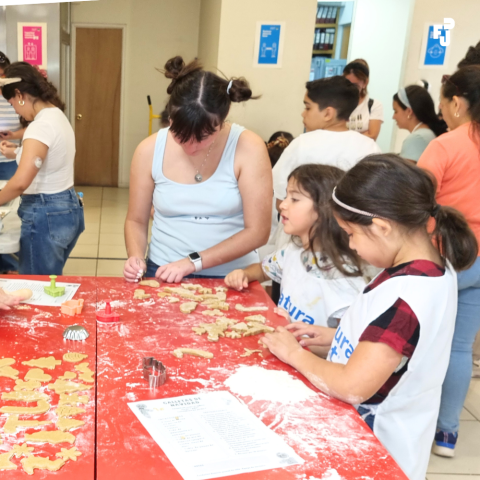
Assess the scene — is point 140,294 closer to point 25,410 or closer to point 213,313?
point 213,313

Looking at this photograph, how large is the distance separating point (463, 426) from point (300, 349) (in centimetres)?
162

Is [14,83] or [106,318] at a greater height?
[14,83]

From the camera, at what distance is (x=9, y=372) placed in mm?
1199

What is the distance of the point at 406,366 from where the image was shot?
1241 mm

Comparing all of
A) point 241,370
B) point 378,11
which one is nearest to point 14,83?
point 241,370

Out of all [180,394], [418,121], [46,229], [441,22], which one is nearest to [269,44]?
[441,22]

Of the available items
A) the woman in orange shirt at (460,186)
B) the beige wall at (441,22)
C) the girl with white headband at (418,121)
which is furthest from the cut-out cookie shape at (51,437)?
the beige wall at (441,22)

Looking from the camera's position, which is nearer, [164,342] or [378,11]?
[164,342]

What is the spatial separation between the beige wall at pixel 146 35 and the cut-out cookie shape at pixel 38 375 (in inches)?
280

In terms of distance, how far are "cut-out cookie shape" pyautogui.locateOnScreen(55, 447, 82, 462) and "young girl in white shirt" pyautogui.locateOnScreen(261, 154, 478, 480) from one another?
556mm

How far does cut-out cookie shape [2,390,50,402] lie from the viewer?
1098 millimetres

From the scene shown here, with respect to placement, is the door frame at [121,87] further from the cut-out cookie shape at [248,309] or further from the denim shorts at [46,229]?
the cut-out cookie shape at [248,309]

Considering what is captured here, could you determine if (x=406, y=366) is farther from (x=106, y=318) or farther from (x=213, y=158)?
(x=213, y=158)

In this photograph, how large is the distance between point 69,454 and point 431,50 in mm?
4447
